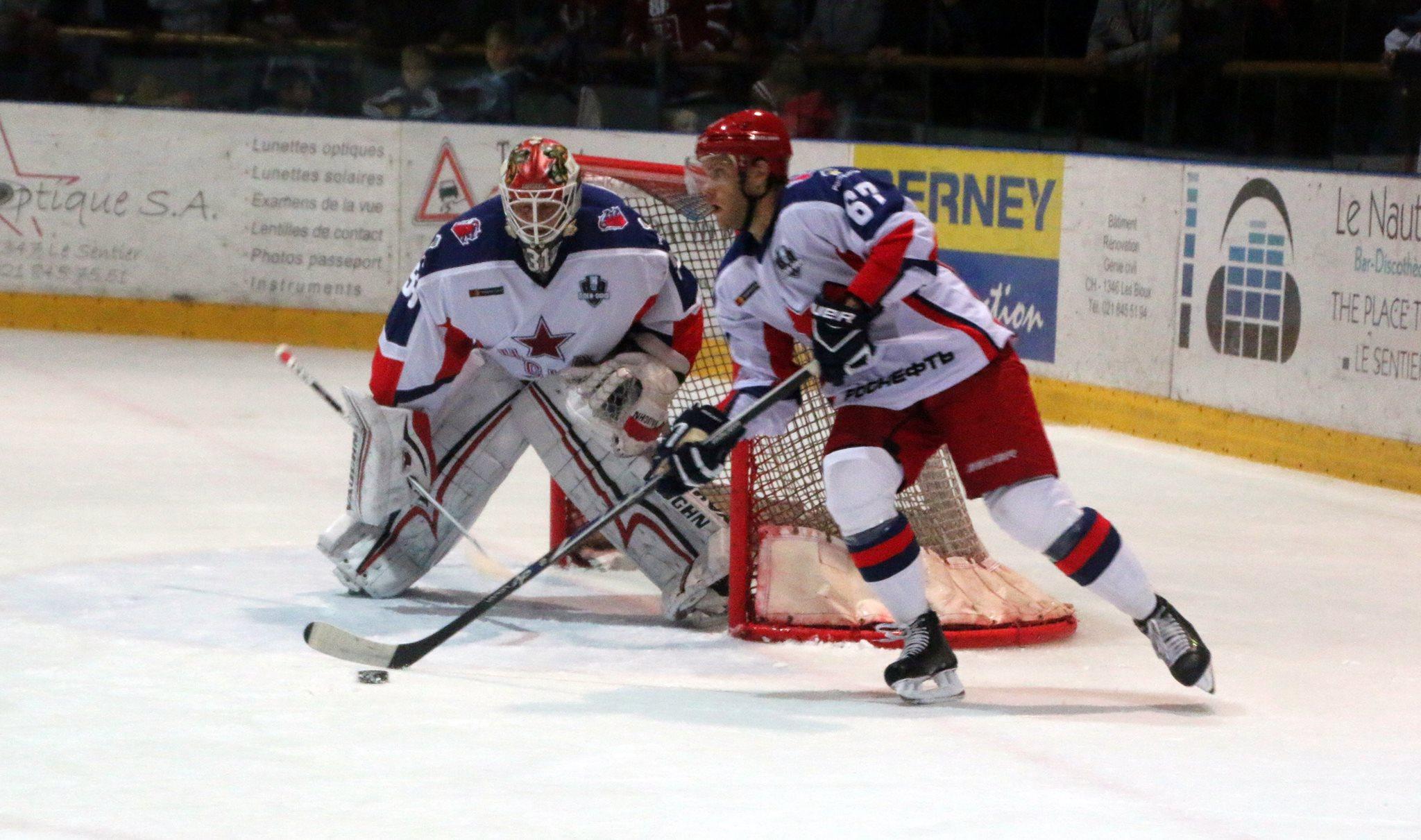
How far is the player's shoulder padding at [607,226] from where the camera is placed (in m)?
4.01

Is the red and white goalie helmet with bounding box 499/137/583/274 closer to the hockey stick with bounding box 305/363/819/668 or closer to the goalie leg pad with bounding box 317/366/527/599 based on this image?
the goalie leg pad with bounding box 317/366/527/599

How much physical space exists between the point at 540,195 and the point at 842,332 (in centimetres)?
83

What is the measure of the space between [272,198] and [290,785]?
5562 millimetres

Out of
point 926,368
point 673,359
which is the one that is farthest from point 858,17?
point 926,368

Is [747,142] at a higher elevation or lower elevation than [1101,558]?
higher

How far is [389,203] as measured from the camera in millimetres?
7922

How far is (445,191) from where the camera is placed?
786cm

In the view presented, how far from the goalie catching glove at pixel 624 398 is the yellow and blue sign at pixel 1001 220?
2.87 metres

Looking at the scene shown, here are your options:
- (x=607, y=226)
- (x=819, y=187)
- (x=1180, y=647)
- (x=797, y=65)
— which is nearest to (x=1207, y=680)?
(x=1180, y=647)

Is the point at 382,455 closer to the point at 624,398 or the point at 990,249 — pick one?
the point at 624,398

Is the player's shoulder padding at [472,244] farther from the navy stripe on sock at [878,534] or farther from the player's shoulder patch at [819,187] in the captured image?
the navy stripe on sock at [878,534]

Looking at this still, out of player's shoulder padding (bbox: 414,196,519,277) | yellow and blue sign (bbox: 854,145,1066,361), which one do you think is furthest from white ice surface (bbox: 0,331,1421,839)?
yellow and blue sign (bbox: 854,145,1066,361)

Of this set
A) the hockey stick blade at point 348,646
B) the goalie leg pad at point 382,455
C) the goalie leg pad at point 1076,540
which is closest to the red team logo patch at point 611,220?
the goalie leg pad at point 382,455

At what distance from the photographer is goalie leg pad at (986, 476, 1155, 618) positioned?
10.9 ft
